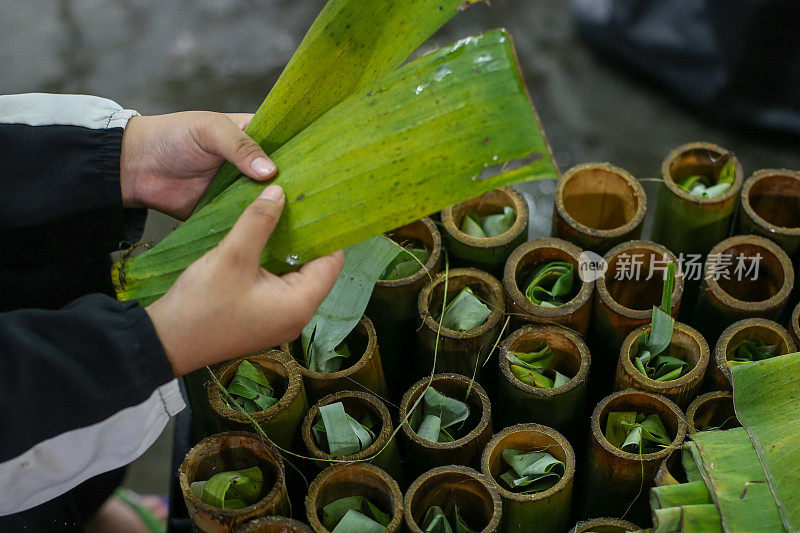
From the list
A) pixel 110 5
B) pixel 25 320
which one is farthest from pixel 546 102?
pixel 25 320

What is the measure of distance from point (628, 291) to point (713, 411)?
0.75ft

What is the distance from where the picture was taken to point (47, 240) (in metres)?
1.18

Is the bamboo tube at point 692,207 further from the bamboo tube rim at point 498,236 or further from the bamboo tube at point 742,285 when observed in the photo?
the bamboo tube rim at point 498,236

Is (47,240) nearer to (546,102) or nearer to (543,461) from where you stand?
(543,461)

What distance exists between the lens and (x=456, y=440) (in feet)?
3.28

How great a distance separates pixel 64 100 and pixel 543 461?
0.85 meters

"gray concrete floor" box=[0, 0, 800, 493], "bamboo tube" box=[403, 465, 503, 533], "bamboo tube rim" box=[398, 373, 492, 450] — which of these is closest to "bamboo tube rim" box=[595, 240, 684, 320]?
"bamboo tube rim" box=[398, 373, 492, 450]

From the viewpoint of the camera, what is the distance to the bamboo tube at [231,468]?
0.92 metres

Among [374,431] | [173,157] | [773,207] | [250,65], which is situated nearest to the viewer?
[374,431]

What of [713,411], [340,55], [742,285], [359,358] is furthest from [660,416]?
[340,55]

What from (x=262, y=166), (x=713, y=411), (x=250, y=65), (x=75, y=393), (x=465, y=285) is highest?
(x=262, y=166)

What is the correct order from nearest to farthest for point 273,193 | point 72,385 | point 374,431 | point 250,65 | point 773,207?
1. point 72,385
2. point 273,193
3. point 374,431
4. point 773,207
5. point 250,65

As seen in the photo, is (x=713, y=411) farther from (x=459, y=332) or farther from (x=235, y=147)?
(x=235, y=147)

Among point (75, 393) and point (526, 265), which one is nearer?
point (75, 393)
